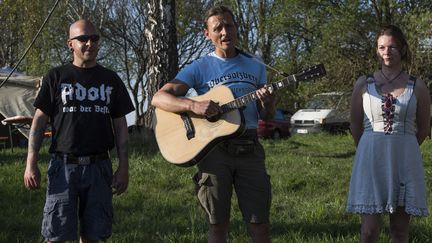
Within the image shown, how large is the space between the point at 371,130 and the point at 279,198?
124 inches

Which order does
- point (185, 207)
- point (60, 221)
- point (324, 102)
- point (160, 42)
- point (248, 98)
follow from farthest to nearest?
point (324, 102), point (160, 42), point (185, 207), point (248, 98), point (60, 221)

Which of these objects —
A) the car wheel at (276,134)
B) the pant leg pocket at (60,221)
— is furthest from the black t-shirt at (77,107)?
A: the car wheel at (276,134)

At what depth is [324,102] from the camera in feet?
68.1

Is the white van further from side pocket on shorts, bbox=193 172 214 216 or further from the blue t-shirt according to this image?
side pocket on shorts, bbox=193 172 214 216

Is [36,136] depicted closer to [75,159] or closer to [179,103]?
[75,159]

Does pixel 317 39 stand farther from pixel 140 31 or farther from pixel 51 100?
pixel 51 100

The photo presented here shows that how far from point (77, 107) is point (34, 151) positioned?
1.19 ft

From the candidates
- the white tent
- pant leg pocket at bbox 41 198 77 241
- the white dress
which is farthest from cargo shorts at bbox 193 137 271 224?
the white tent

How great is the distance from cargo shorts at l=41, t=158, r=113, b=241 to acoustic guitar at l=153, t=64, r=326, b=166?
484 mm

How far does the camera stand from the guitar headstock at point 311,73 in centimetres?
360

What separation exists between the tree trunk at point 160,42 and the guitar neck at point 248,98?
571 centimetres

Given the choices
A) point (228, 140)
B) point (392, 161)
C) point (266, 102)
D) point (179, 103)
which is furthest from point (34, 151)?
point (392, 161)

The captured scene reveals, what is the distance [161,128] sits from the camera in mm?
3951

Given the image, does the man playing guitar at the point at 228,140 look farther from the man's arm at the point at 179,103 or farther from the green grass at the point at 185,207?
the green grass at the point at 185,207
